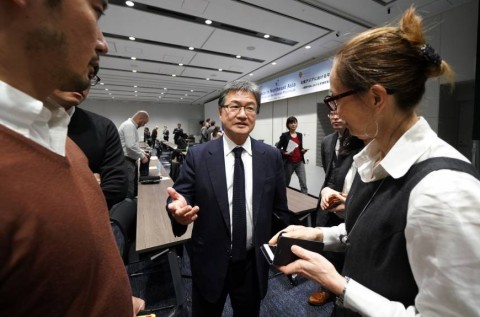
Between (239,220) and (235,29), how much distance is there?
4.23m

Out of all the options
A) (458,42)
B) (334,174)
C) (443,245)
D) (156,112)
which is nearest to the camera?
(443,245)

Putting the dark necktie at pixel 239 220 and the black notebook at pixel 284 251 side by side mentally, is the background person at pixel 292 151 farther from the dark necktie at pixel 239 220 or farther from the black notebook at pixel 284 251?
the black notebook at pixel 284 251

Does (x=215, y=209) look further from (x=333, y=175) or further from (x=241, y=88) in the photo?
(x=333, y=175)

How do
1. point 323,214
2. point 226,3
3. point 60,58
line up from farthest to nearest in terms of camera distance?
point 226,3
point 323,214
point 60,58

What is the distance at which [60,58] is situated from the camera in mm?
507

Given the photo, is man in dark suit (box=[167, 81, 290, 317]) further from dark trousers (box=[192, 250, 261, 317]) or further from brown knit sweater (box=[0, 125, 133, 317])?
brown knit sweater (box=[0, 125, 133, 317])

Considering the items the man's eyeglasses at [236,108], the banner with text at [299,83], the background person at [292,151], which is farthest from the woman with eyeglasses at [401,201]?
the banner with text at [299,83]

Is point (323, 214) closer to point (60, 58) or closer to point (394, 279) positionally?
point (394, 279)

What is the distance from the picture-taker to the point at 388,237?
2.31 feet

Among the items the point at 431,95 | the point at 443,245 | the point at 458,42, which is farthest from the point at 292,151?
the point at 443,245

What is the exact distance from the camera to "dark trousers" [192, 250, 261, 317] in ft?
4.61

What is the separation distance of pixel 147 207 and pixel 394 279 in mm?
2291

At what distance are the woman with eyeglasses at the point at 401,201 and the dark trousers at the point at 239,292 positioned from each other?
2.04 ft

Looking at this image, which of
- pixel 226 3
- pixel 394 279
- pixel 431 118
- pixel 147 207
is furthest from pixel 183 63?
pixel 394 279
